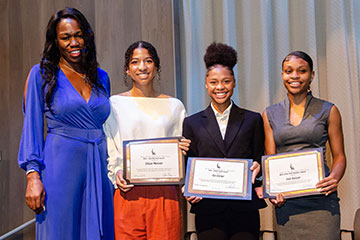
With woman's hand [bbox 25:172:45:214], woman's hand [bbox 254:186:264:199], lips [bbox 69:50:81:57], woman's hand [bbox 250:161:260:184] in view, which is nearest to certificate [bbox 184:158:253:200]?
woman's hand [bbox 250:161:260:184]

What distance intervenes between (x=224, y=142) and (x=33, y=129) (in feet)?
3.64

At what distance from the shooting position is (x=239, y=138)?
2424 mm

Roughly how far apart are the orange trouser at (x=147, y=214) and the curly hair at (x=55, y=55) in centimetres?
74

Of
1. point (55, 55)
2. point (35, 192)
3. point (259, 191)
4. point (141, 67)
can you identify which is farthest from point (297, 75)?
point (35, 192)

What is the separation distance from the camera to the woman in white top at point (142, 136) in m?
2.36

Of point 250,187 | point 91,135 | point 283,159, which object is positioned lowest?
point 250,187

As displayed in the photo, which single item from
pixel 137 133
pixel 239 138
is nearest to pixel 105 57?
pixel 137 133

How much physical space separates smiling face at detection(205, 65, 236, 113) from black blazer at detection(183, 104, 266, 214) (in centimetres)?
8

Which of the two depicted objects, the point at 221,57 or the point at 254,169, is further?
the point at 221,57

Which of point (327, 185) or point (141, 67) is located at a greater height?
point (141, 67)

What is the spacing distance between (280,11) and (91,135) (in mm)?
2011

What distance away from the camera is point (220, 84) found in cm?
250

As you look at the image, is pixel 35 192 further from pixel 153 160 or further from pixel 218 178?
pixel 218 178

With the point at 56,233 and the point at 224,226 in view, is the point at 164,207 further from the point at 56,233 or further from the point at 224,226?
the point at 56,233
